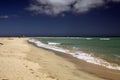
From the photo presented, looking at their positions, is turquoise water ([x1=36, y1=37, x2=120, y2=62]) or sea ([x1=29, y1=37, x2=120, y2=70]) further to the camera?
turquoise water ([x1=36, y1=37, x2=120, y2=62])

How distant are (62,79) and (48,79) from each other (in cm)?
87

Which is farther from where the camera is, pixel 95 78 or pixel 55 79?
pixel 95 78

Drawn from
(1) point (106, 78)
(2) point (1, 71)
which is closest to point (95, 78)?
(1) point (106, 78)

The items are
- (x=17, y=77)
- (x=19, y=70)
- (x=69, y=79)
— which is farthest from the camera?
(x=19, y=70)

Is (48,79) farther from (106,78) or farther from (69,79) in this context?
(106,78)

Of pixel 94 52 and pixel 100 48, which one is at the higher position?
pixel 94 52

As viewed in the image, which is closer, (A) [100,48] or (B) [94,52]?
(B) [94,52]

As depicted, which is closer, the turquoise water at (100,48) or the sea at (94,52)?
the sea at (94,52)

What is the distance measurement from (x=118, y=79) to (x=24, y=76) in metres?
5.41

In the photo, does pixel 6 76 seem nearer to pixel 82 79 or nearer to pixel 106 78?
pixel 82 79

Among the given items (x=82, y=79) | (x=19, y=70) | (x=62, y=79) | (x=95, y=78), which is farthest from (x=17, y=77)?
(x=95, y=78)

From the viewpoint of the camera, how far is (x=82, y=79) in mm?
10406

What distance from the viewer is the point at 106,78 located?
11117 mm

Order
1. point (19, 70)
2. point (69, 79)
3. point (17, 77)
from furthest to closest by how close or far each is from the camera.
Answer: point (19, 70), point (69, 79), point (17, 77)
